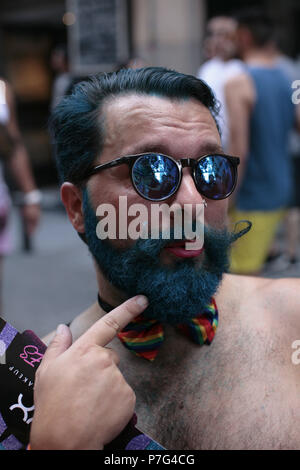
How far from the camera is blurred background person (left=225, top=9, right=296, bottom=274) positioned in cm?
375

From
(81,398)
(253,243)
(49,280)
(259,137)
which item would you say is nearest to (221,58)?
(259,137)

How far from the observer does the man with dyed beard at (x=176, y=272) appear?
154 centimetres

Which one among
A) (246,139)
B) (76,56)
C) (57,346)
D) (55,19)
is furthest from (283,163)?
(55,19)

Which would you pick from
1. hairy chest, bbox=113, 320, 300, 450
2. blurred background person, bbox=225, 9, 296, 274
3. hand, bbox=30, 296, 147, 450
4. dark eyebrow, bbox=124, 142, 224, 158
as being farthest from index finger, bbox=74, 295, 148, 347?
blurred background person, bbox=225, 9, 296, 274

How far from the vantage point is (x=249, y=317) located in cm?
179

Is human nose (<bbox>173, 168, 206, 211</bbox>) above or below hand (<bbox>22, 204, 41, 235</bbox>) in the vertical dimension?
above

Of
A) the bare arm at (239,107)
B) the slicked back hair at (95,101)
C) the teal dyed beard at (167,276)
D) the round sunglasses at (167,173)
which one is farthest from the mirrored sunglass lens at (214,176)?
the bare arm at (239,107)

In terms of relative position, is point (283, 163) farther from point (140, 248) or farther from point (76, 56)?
point (76, 56)

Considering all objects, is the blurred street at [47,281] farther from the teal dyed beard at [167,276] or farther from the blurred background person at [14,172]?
the teal dyed beard at [167,276]

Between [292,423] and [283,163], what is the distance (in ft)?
9.07

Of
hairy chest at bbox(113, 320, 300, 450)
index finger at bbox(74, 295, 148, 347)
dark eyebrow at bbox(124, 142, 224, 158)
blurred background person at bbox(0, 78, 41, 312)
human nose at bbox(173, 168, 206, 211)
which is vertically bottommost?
blurred background person at bbox(0, 78, 41, 312)

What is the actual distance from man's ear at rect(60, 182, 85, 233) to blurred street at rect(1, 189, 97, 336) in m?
2.76

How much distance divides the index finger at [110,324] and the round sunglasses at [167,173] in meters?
0.30

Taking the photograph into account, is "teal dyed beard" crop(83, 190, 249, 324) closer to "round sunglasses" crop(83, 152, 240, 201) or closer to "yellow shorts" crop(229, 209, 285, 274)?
"round sunglasses" crop(83, 152, 240, 201)
